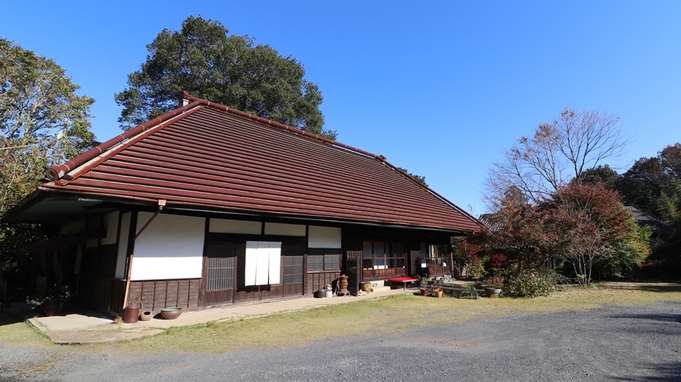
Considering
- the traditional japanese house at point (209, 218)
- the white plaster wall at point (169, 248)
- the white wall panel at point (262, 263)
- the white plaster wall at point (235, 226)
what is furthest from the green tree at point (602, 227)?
the white plaster wall at point (169, 248)

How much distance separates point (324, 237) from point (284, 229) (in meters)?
1.73

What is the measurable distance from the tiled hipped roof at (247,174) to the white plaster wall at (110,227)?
158 centimetres

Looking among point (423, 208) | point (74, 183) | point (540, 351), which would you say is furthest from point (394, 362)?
point (423, 208)

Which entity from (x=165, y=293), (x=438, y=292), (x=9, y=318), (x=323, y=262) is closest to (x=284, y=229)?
(x=323, y=262)

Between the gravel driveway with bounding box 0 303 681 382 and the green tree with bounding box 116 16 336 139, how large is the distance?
20120 millimetres

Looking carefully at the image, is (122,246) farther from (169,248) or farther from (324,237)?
(324,237)

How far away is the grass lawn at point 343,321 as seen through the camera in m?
5.83

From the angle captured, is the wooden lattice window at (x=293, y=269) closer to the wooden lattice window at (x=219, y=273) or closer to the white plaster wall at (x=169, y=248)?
the wooden lattice window at (x=219, y=273)

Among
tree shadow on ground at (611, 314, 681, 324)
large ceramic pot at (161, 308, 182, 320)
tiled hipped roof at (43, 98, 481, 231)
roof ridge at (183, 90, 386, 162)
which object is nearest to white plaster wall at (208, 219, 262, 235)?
tiled hipped roof at (43, 98, 481, 231)

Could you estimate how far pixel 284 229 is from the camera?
10.6 metres

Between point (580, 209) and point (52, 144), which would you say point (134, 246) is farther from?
point (580, 209)

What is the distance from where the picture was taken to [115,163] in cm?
775

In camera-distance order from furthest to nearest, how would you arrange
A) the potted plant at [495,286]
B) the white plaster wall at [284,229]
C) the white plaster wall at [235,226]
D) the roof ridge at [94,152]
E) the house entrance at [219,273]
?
1. the potted plant at [495,286]
2. the white plaster wall at [284,229]
3. the white plaster wall at [235,226]
4. the house entrance at [219,273]
5. the roof ridge at [94,152]

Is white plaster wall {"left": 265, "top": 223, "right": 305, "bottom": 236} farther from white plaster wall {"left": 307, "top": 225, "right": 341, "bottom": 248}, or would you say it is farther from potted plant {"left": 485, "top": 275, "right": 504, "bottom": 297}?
potted plant {"left": 485, "top": 275, "right": 504, "bottom": 297}
